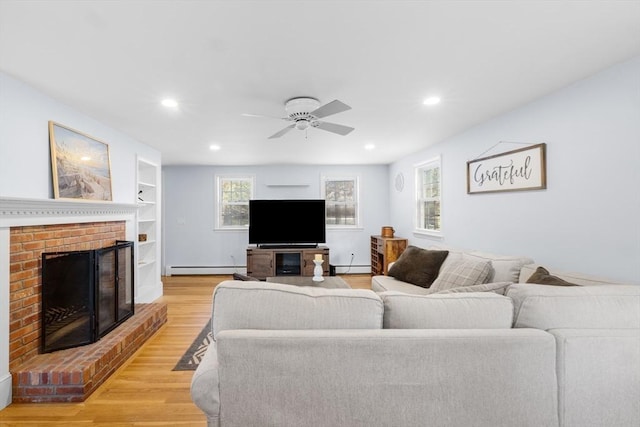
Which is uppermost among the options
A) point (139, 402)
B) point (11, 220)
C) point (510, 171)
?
point (510, 171)

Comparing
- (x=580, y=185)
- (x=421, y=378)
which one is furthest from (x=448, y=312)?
(x=580, y=185)

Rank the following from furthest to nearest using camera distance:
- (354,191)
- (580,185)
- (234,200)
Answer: (354,191), (234,200), (580,185)

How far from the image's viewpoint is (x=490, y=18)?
1.47 metres

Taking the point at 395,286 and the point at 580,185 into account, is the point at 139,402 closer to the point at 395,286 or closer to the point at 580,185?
the point at 395,286

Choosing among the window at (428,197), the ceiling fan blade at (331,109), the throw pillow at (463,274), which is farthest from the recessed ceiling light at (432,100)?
the window at (428,197)

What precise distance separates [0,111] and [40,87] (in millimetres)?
357

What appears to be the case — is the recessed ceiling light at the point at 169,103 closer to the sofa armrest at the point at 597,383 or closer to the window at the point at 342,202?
the sofa armrest at the point at 597,383

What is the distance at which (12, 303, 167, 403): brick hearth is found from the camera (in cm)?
201

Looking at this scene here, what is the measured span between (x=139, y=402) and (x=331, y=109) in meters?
2.47

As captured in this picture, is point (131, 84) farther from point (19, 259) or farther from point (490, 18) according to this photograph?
point (490, 18)

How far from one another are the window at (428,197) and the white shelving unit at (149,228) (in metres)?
4.09

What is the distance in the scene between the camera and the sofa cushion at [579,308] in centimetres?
126

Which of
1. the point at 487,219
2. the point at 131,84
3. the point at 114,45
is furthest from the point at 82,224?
the point at 487,219

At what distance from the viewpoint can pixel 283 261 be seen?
5465mm
